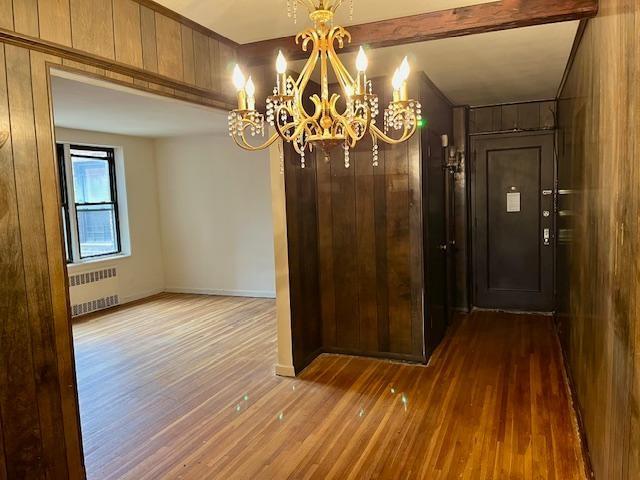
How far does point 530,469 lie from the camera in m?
2.63

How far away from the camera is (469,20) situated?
106 inches

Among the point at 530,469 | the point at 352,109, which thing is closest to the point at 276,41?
the point at 352,109

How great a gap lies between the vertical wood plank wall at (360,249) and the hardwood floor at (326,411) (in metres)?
0.28

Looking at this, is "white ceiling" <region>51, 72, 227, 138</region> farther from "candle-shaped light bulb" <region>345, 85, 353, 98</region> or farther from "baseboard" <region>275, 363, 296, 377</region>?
"baseboard" <region>275, 363, 296, 377</region>

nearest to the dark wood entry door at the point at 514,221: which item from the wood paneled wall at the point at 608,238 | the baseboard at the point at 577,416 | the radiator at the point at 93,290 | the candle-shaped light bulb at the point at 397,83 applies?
the baseboard at the point at 577,416

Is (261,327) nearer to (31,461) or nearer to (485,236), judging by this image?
(485,236)

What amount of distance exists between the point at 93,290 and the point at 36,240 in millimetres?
5155

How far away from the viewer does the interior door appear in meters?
4.35

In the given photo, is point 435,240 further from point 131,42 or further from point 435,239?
point 131,42

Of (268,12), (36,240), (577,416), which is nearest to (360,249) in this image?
(577,416)

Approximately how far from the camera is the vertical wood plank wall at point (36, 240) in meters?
1.89

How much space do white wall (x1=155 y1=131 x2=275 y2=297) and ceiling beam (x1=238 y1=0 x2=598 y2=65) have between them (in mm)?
4284

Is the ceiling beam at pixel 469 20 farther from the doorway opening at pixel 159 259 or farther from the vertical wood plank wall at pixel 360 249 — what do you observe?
the doorway opening at pixel 159 259

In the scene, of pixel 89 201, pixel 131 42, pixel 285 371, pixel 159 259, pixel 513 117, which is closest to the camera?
pixel 131 42
